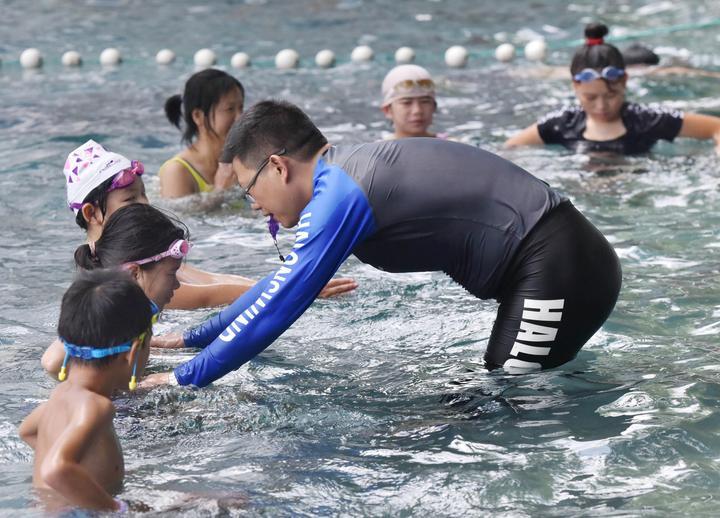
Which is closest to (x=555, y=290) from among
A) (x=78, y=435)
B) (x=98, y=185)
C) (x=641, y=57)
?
(x=78, y=435)

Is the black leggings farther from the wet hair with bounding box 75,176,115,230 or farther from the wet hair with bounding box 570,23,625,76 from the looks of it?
the wet hair with bounding box 570,23,625,76

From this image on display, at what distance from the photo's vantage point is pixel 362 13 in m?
16.5

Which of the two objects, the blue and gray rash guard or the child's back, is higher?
the blue and gray rash guard

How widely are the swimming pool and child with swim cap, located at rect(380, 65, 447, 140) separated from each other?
38.2 inches

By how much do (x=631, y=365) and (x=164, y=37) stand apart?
11410mm

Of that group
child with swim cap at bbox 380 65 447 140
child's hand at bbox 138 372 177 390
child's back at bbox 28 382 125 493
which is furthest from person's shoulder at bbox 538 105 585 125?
child's back at bbox 28 382 125 493

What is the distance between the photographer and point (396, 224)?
407 cm

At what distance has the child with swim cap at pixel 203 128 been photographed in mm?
7039

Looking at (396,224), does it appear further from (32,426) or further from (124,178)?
(124,178)

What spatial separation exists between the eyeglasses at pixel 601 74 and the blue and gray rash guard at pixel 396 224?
4120 mm

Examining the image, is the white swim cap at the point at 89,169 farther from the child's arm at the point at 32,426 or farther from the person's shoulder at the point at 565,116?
the person's shoulder at the point at 565,116

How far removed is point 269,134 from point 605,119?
202 inches

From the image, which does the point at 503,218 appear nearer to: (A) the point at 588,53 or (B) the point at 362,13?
(A) the point at 588,53

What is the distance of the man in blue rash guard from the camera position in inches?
156
